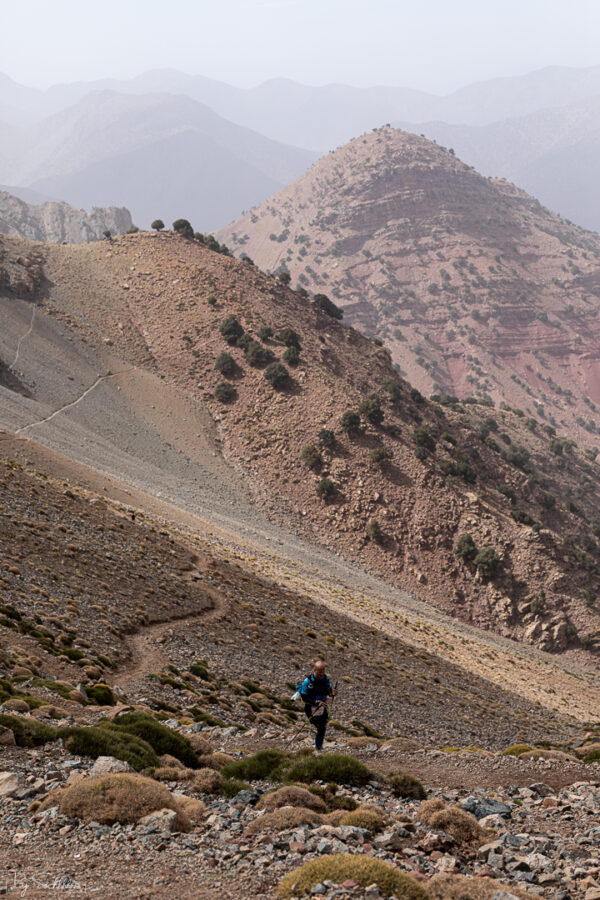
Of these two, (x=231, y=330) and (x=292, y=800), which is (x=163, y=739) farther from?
(x=231, y=330)

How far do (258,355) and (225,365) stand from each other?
455 centimetres

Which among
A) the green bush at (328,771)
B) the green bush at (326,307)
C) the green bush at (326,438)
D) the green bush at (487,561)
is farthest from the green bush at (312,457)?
the green bush at (328,771)

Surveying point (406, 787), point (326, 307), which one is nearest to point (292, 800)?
point (406, 787)

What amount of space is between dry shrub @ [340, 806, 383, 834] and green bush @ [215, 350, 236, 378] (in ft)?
265

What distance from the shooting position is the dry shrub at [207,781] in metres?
14.5

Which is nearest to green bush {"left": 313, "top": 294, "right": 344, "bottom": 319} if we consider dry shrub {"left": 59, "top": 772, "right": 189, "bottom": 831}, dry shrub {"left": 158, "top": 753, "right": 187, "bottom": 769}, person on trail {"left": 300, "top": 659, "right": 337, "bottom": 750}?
person on trail {"left": 300, "top": 659, "right": 337, "bottom": 750}

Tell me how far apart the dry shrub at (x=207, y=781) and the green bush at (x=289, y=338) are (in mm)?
79009

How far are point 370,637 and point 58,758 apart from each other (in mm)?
31429

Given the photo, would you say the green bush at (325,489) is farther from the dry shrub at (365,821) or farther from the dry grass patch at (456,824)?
the dry shrub at (365,821)

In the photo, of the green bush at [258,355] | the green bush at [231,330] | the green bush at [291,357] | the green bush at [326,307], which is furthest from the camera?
the green bush at [326,307]

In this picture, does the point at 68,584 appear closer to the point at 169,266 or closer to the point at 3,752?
the point at 3,752

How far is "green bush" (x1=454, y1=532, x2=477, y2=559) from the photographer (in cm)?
7069

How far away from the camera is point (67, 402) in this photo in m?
78.3

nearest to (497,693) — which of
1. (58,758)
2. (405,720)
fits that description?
(405,720)
